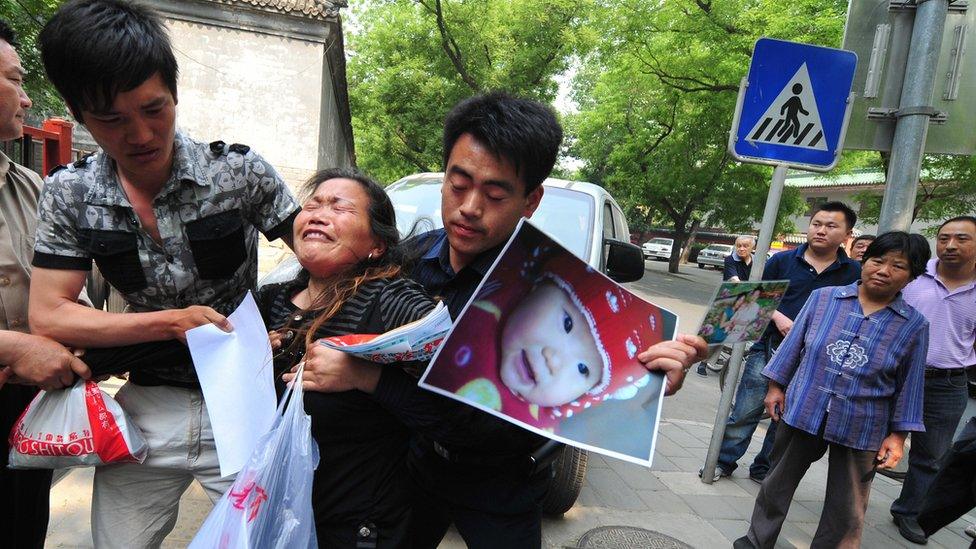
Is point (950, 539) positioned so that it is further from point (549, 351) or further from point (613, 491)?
point (549, 351)

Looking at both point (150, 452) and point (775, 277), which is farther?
point (775, 277)

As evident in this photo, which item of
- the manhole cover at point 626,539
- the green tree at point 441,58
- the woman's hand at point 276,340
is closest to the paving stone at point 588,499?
the manhole cover at point 626,539

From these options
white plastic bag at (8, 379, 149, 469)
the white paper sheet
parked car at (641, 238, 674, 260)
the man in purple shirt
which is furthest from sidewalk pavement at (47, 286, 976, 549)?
parked car at (641, 238, 674, 260)

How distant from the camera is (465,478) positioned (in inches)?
57.8

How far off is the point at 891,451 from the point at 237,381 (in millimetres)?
2863

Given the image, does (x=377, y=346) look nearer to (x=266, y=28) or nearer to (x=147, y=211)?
(x=147, y=211)

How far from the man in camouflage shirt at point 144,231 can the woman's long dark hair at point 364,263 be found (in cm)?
21

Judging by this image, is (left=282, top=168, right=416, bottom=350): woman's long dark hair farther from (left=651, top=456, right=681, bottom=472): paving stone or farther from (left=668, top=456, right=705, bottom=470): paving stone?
(left=668, top=456, right=705, bottom=470): paving stone

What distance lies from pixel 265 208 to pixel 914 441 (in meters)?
4.19

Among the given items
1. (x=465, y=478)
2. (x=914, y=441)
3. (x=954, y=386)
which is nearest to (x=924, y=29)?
(x=954, y=386)

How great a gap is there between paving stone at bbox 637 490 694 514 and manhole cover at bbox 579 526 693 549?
38 cm

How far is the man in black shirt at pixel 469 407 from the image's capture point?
1248mm

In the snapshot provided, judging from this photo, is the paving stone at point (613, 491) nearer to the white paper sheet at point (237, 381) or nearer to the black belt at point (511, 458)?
the black belt at point (511, 458)

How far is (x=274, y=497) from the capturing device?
1163 millimetres
